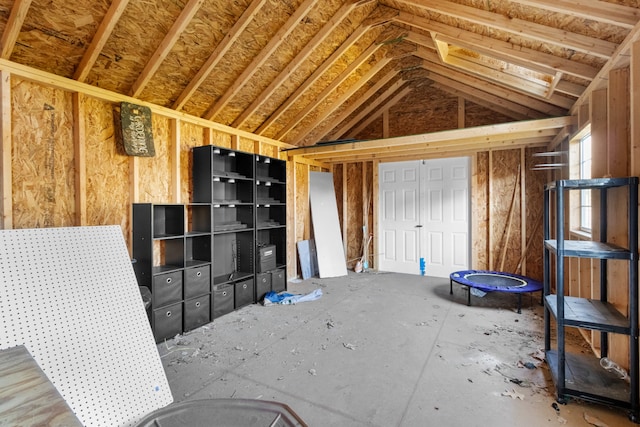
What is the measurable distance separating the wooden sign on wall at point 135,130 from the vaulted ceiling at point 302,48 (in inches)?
8.3

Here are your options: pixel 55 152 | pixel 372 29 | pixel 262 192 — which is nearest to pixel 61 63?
pixel 55 152

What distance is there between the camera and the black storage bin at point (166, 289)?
3.10 metres

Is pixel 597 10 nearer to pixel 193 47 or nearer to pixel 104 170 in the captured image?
pixel 193 47

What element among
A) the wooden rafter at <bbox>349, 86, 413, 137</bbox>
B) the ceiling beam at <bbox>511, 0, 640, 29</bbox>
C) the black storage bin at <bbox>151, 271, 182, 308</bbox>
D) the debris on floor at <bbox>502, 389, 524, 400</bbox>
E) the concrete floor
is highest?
the wooden rafter at <bbox>349, 86, 413, 137</bbox>

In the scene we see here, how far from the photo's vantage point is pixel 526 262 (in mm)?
5184

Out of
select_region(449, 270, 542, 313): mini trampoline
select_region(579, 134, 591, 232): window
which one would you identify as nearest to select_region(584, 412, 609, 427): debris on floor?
select_region(449, 270, 542, 313): mini trampoline

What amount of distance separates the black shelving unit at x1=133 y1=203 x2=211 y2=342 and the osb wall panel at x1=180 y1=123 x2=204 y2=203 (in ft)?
0.79

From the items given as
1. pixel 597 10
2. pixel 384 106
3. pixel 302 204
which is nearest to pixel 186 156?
pixel 302 204

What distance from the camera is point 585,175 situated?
11.7 ft

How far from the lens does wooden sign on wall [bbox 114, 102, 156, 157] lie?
3.15 meters

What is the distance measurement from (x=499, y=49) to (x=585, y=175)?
1939 mm

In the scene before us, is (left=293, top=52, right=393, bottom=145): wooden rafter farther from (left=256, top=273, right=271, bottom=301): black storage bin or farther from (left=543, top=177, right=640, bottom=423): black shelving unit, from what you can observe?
(left=543, top=177, right=640, bottom=423): black shelving unit

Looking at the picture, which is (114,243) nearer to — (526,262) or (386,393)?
(386,393)

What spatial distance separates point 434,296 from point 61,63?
541 centimetres
